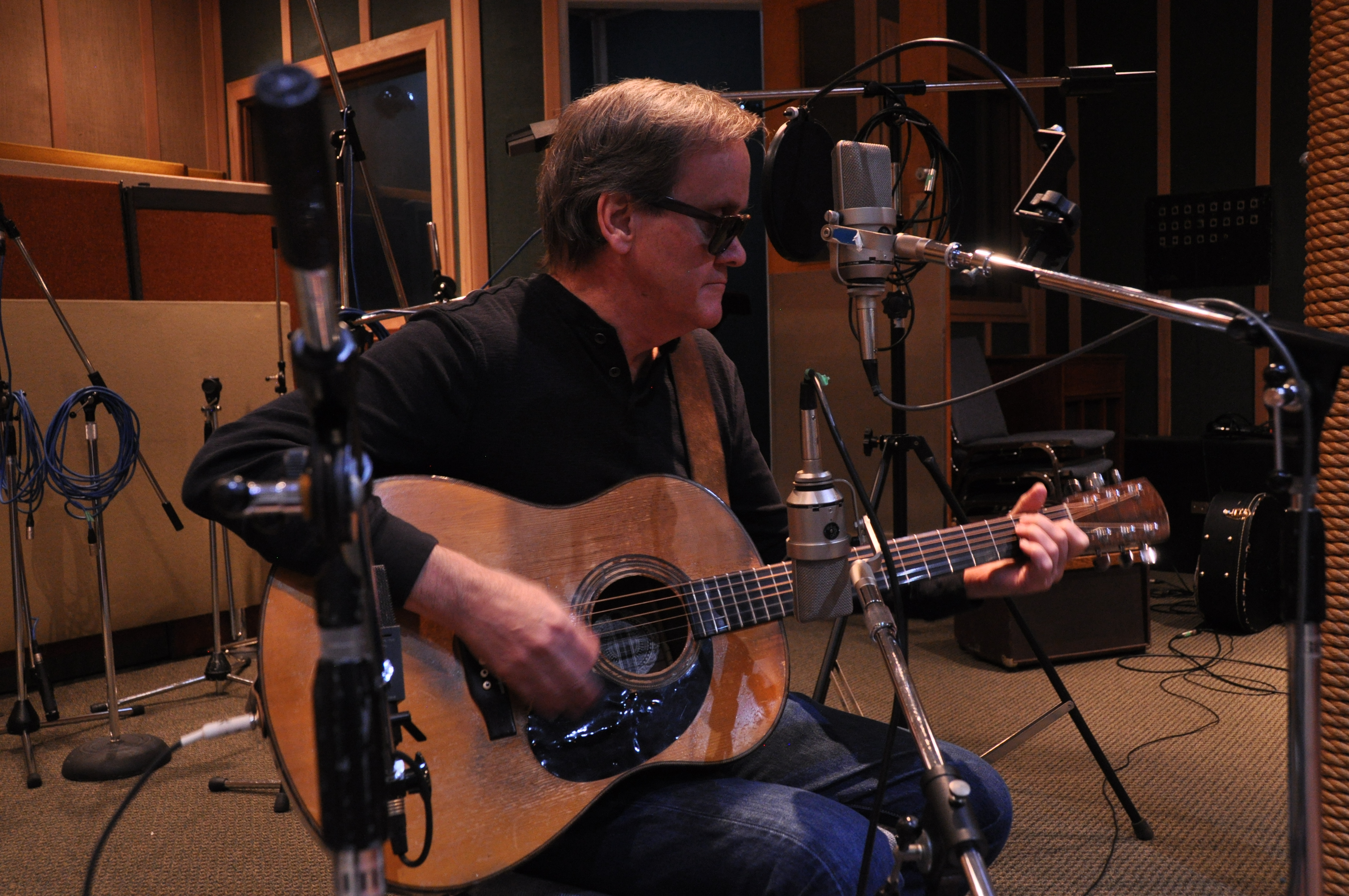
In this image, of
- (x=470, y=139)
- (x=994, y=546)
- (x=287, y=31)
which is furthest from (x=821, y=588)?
(x=287, y=31)

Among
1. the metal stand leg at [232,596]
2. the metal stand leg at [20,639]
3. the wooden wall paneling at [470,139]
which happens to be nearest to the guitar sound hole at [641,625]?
the metal stand leg at [20,639]

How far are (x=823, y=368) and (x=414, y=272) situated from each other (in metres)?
2.78

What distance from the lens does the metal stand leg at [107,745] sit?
273 cm

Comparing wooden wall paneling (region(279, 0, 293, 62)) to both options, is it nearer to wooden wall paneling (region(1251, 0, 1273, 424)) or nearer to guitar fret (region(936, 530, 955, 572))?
wooden wall paneling (region(1251, 0, 1273, 424))

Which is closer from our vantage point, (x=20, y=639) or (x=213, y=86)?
(x=20, y=639)

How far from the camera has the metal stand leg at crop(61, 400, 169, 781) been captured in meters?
2.73

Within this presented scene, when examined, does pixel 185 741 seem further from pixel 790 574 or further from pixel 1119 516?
pixel 1119 516

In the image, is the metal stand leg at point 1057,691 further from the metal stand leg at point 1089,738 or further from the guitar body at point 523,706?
the guitar body at point 523,706

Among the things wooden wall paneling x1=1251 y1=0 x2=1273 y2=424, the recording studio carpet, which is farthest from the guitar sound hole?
wooden wall paneling x1=1251 y1=0 x2=1273 y2=424

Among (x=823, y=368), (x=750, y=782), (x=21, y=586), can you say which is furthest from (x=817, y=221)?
(x=823, y=368)

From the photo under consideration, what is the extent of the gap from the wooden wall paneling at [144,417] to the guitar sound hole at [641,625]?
302 cm

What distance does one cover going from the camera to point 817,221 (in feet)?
4.75

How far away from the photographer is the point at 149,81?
6.57 meters

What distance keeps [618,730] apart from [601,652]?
0.37 feet
